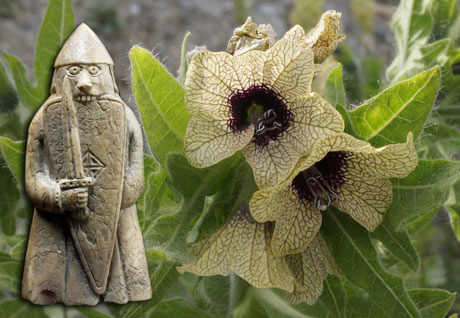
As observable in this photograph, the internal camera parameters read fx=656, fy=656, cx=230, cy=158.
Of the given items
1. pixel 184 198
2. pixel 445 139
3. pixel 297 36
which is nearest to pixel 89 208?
pixel 184 198

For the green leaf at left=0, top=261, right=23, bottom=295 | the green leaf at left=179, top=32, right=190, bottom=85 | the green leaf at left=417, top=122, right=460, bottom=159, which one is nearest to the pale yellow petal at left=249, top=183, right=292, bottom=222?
the green leaf at left=179, top=32, right=190, bottom=85

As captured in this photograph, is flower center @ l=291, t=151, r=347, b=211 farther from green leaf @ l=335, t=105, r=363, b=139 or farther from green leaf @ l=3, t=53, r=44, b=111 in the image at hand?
green leaf @ l=3, t=53, r=44, b=111

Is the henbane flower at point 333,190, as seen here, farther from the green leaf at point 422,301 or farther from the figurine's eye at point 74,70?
the figurine's eye at point 74,70

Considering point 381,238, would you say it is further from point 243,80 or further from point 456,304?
point 456,304

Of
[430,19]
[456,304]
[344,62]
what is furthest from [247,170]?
[456,304]

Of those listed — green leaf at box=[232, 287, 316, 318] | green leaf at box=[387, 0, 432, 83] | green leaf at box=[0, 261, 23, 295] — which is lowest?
green leaf at box=[0, 261, 23, 295]

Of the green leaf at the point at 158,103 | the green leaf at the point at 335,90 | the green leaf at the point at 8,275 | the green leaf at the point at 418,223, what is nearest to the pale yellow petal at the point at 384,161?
the green leaf at the point at 335,90
